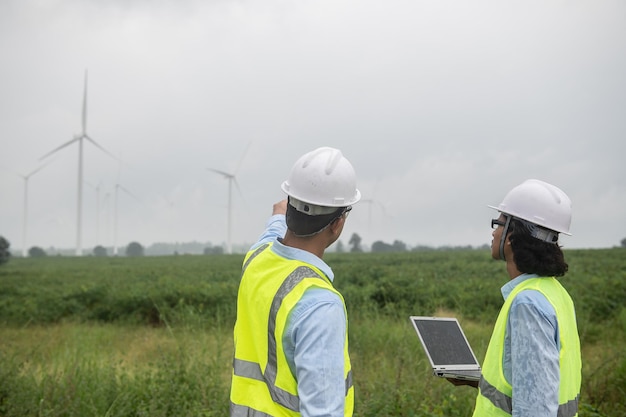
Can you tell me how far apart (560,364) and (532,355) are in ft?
0.68

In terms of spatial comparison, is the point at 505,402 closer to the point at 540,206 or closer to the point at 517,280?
the point at 517,280

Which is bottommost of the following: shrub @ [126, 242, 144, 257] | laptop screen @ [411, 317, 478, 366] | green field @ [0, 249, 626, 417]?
shrub @ [126, 242, 144, 257]

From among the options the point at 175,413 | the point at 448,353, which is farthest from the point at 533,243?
the point at 175,413

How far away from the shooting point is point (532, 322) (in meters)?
2.17

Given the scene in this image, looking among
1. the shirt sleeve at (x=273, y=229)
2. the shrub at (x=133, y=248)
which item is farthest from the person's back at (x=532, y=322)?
the shrub at (x=133, y=248)

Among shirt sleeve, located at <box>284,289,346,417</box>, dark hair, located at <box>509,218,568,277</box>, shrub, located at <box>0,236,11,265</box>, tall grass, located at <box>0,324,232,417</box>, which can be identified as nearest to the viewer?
shirt sleeve, located at <box>284,289,346,417</box>

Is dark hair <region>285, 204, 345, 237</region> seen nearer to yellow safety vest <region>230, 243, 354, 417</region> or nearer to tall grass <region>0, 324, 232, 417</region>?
yellow safety vest <region>230, 243, 354, 417</region>

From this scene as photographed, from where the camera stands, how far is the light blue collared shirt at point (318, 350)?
5.60 ft

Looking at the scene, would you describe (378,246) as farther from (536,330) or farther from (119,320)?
(536,330)

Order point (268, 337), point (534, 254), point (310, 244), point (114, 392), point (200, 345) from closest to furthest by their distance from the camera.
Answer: point (268, 337) → point (310, 244) → point (534, 254) → point (114, 392) → point (200, 345)

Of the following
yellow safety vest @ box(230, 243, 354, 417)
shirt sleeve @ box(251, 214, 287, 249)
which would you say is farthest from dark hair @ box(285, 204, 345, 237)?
shirt sleeve @ box(251, 214, 287, 249)

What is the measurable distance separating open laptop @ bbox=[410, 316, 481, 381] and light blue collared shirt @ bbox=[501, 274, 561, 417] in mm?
385

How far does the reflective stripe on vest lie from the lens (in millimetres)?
2234

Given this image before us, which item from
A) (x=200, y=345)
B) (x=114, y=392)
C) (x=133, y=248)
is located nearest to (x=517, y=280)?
(x=114, y=392)
